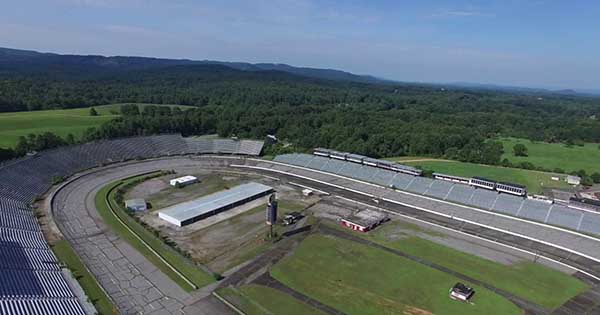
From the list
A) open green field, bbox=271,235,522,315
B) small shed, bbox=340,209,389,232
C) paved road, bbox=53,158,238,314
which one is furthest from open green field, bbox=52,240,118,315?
small shed, bbox=340,209,389,232

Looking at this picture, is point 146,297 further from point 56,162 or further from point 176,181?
point 56,162

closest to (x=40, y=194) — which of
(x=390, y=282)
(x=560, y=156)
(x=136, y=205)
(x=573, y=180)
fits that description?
(x=136, y=205)

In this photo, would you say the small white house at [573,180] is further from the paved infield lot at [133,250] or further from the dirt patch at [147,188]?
the dirt patch at [147,188]

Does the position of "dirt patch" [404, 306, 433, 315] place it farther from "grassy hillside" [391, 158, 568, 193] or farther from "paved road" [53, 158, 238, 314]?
"grassy hillside" [391, 158, 568, 193]

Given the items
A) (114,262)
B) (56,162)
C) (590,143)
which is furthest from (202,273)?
(590,143)

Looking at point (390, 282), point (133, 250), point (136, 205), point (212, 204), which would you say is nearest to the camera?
point (390, 282)

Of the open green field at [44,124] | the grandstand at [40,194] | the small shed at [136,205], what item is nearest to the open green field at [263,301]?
the grandstand at [40,194]

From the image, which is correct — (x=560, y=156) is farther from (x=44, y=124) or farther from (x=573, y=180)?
(x=44, y=124)
